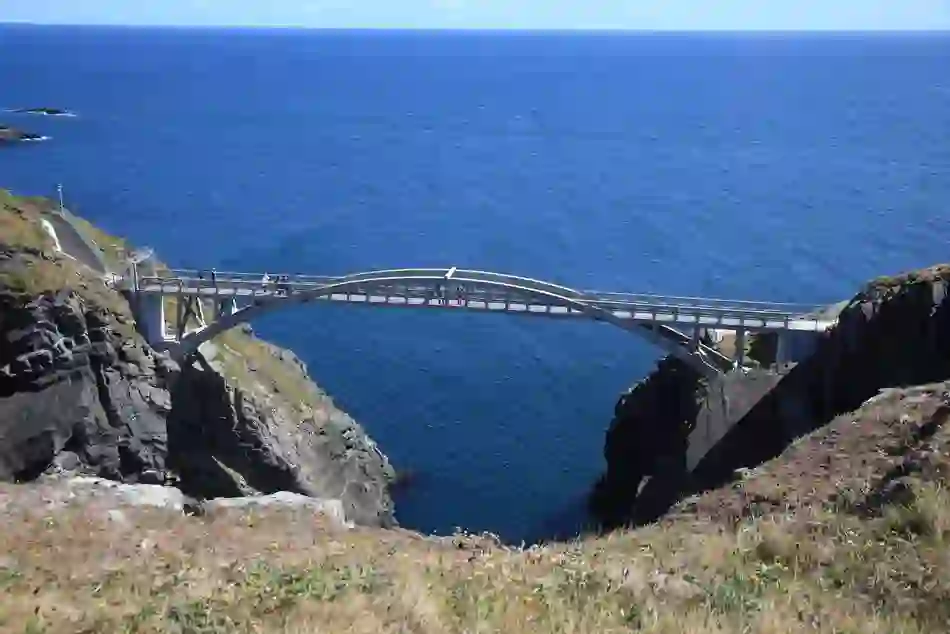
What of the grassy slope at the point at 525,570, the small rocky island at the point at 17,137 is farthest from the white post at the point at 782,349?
the small rocky island at the point at 17,137

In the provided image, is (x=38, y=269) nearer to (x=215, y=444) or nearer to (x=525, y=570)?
(x=215, y=444)

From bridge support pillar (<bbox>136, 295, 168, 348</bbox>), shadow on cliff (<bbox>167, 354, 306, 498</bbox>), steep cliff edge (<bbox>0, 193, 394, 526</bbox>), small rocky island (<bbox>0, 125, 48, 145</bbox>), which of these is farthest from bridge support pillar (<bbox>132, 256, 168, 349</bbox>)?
small rocky island (<bbox>0, 125, 48, 145</bbox>)

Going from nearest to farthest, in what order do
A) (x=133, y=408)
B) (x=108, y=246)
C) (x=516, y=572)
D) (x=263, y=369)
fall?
(x=516, y=572) → (x=133, y=408) → (x=108, y=246) → (x=263, y=369)

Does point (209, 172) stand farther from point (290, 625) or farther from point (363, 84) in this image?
point (363, 84)

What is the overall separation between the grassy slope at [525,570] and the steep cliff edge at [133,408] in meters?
15.6

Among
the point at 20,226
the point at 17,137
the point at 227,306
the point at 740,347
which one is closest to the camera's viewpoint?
the point at 20,226

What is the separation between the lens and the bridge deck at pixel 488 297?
35.0 metres

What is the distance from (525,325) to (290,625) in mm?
49436

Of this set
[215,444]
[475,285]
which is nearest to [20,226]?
[215,444]

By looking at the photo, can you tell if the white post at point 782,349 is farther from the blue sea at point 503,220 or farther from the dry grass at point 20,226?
the dry grass at point 20,226

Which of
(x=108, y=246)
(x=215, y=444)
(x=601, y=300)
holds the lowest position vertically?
(x=215, y=444)

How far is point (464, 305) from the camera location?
37406 mm

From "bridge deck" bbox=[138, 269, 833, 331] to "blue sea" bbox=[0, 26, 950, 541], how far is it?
29.6ft

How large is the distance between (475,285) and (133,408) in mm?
12896
